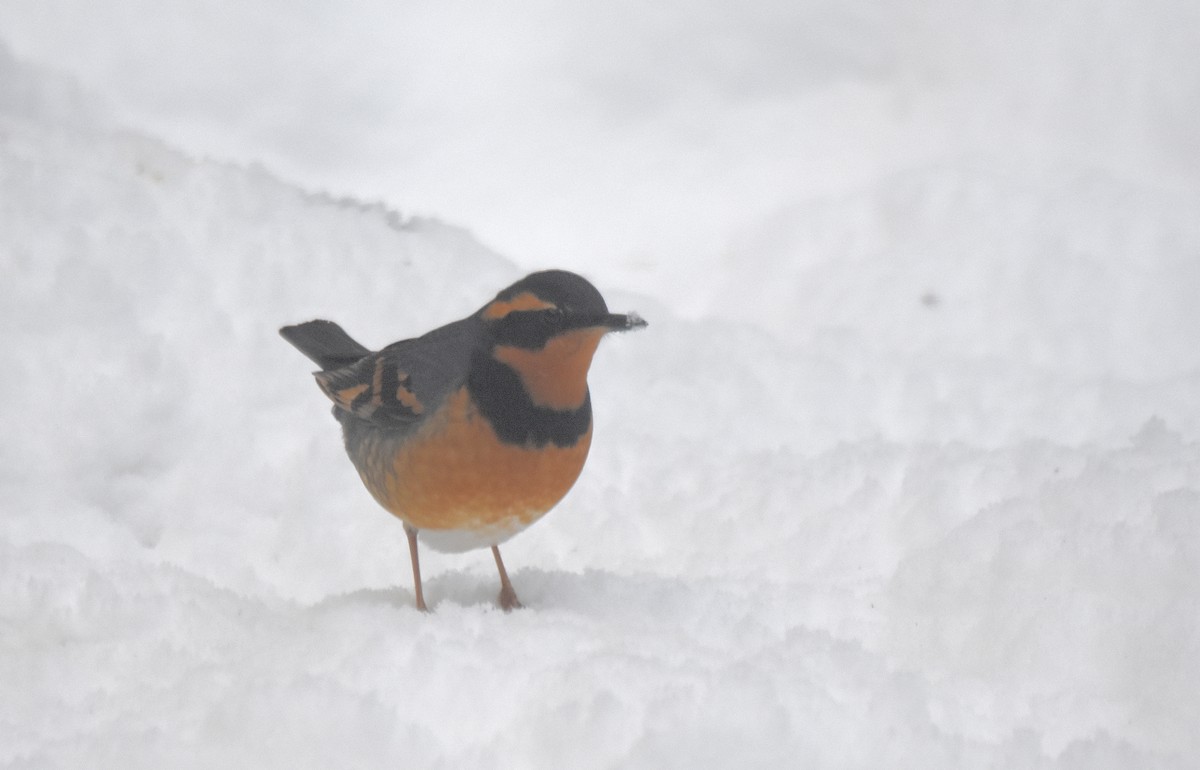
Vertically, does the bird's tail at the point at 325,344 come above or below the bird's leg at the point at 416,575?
above

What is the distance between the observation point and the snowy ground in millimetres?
2576

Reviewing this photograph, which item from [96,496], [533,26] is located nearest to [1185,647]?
[96,496]

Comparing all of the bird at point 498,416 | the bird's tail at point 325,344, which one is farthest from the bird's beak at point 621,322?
the bird's tail at point 325,344

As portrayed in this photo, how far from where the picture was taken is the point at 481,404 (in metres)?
3.06

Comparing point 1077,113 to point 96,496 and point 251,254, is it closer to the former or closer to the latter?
point 251,254

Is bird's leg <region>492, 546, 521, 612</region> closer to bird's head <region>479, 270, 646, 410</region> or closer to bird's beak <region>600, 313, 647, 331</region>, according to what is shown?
bird's head <region>479, 270, 646, 410</region>

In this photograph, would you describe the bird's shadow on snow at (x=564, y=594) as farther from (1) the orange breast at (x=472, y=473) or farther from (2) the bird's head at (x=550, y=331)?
(2) the bird's head at (x=550, y=331)

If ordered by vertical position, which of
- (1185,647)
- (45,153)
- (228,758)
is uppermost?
(45,153)

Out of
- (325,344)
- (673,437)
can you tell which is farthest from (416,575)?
(673,437)

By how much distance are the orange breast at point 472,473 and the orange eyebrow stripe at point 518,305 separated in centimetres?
20

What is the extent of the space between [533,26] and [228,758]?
241 inches

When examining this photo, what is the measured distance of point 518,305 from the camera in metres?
3.05

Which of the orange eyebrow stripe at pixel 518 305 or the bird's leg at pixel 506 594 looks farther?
the bird's leg at pixel 506 594

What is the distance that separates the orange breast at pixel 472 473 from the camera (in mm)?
3037
